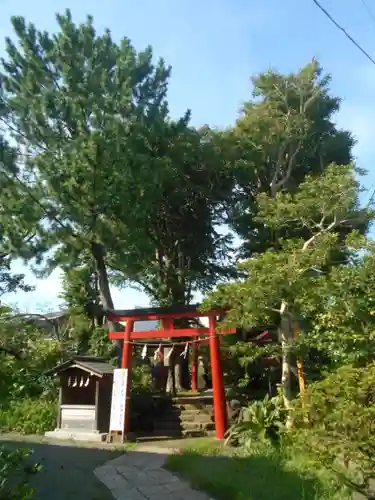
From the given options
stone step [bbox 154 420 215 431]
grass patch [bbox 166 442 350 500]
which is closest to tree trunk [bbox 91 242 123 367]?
stone step [bbox 154 420 215 431]

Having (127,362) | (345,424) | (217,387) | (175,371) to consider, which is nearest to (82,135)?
(127,362)

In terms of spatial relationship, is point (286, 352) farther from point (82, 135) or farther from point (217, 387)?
point (82, 135)

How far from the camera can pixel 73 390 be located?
17.2 meters

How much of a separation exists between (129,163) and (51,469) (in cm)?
936

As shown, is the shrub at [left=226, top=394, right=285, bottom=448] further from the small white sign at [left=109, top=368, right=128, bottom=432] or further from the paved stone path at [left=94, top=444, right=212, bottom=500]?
the small white sign at [left=109, top=368, right=128, bottom=432]

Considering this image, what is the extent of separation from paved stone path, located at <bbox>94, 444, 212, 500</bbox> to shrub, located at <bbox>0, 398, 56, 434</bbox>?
5.57 meters

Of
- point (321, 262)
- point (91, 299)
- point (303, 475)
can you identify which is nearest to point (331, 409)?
point (303, 475)

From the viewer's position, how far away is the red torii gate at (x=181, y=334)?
14641 mm

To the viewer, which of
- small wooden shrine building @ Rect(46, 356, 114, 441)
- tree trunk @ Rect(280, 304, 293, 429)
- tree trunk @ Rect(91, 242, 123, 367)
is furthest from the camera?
tree trunk @ Rect(91, 242, 123, 367)

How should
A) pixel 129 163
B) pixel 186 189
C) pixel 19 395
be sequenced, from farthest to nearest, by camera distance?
pixel 186 189 < pixel 19 395 < pixel 129 163

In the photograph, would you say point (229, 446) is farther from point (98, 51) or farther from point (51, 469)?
point (98, 51)

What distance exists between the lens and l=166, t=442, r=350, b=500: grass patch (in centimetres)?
748

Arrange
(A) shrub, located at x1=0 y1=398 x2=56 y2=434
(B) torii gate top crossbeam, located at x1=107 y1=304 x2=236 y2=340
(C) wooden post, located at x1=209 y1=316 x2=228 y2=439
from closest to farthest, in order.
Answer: (C) wooden post, located at x1=209 y1=316 x2=228 y2=439, (B) torii gate top crossbeam, located at x1=107 y1=304 x2=236 y2=340, (A) shrub, located at x1=0 y1=398 x2=56 y2=434

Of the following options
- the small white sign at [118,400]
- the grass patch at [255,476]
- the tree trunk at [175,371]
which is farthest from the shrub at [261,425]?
the tree trunk at [175,371]
